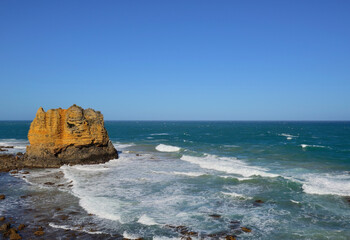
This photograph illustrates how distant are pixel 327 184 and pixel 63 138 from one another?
25.1 metres

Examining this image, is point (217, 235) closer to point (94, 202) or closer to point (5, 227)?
point (94, 202)

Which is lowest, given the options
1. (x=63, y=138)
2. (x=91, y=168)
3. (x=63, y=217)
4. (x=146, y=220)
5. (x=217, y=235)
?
(x=217, y=235)

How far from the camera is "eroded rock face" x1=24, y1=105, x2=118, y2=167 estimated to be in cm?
2817

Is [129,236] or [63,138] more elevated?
[63,138]

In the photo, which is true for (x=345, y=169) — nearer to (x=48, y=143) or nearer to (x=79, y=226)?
(x=79, y=226)

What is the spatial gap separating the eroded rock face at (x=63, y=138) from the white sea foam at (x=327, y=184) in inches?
831

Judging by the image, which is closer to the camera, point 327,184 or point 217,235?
point 217,235

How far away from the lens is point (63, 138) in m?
29.0

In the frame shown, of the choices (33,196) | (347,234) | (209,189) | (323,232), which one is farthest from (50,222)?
(347,234)

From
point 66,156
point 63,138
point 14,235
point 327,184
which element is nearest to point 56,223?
point 14,235

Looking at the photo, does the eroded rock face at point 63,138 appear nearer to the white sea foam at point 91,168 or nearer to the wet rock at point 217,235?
the white sea foam at point 91,168

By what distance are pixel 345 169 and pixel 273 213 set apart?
1718cm

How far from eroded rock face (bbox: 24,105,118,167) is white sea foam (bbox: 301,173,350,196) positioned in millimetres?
21106

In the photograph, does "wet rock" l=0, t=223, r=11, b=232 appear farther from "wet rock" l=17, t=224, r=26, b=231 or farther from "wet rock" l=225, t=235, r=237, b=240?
"wet rock" l=225, t=235, r=237, b=240
